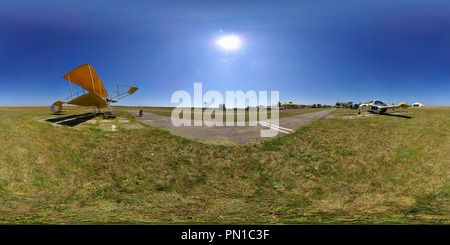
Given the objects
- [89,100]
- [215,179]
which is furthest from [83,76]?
[215,179]

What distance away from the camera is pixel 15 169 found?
3842 mm

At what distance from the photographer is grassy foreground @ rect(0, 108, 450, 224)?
9.50ft

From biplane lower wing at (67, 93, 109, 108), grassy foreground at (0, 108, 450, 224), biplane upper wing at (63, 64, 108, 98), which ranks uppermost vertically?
biplane upper wing at (63, 64, 108, 98)

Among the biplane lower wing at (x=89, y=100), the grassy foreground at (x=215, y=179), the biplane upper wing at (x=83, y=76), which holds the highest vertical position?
the biplane upper wing at (x=83, y=76)

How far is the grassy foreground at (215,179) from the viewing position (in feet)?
9.50

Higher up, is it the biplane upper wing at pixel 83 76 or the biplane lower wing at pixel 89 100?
the biplane upper wing at pixel 83 76

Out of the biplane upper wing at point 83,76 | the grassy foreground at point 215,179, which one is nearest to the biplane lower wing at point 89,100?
the biplane upper wing at point 83,76

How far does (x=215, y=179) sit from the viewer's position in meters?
4.72

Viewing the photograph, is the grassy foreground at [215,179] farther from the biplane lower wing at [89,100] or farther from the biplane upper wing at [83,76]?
the biplane upper wing at [83,76]

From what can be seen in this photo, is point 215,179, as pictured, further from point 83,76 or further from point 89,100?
point 83,76

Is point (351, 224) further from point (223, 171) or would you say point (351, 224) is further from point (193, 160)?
point (193, 160)

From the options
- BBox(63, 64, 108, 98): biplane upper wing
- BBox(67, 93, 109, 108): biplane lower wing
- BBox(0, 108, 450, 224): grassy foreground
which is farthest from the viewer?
BBox(63, 64, 108, 98): biplane upper wing

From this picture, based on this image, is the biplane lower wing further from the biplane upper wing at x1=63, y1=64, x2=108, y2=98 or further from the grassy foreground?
the grassy foreground

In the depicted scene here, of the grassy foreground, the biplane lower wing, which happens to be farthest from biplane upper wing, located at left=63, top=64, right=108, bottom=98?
the grassy foreground
